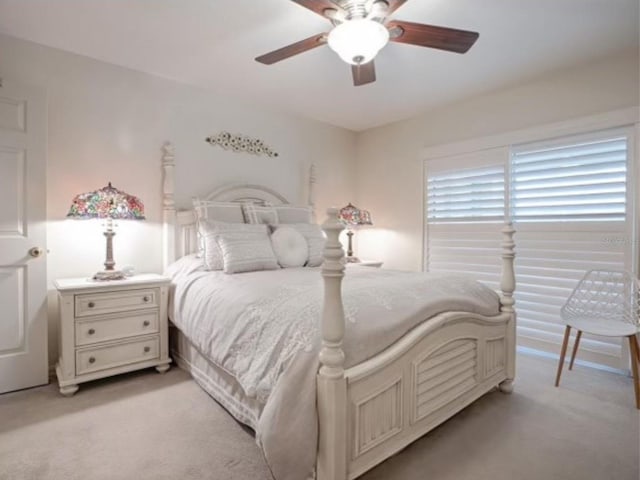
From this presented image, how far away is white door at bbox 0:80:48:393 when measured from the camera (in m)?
2.25

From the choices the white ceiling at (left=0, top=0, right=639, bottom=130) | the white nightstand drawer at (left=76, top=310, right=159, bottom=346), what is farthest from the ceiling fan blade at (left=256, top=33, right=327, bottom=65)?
the white nightstand drawer at (left=76, top=310, right=159, bottom=346)

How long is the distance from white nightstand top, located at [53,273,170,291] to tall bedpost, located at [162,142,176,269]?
42 cm

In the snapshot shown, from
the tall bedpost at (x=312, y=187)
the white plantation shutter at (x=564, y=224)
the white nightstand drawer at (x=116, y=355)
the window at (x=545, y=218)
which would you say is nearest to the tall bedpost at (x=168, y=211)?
the white nightstand drawer at (x=116, y=355)

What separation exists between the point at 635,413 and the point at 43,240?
3857 millimetres

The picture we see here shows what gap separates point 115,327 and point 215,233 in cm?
92

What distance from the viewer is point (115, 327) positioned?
7.88ft

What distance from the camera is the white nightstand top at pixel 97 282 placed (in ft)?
7.40

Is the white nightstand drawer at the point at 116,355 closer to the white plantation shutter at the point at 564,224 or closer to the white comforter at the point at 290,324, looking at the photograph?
the white comforter at the point at 290,324

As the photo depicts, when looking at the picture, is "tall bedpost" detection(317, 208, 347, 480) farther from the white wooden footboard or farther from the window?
the window

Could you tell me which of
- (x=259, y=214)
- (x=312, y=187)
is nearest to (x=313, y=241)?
(x=259, y=214)

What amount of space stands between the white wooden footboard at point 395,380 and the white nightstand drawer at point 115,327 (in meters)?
1.72

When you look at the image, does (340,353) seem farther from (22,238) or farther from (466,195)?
(466,195)

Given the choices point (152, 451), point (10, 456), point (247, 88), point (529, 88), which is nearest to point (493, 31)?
point (529, 88)

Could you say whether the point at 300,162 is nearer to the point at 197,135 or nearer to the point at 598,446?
the point at 197,135
